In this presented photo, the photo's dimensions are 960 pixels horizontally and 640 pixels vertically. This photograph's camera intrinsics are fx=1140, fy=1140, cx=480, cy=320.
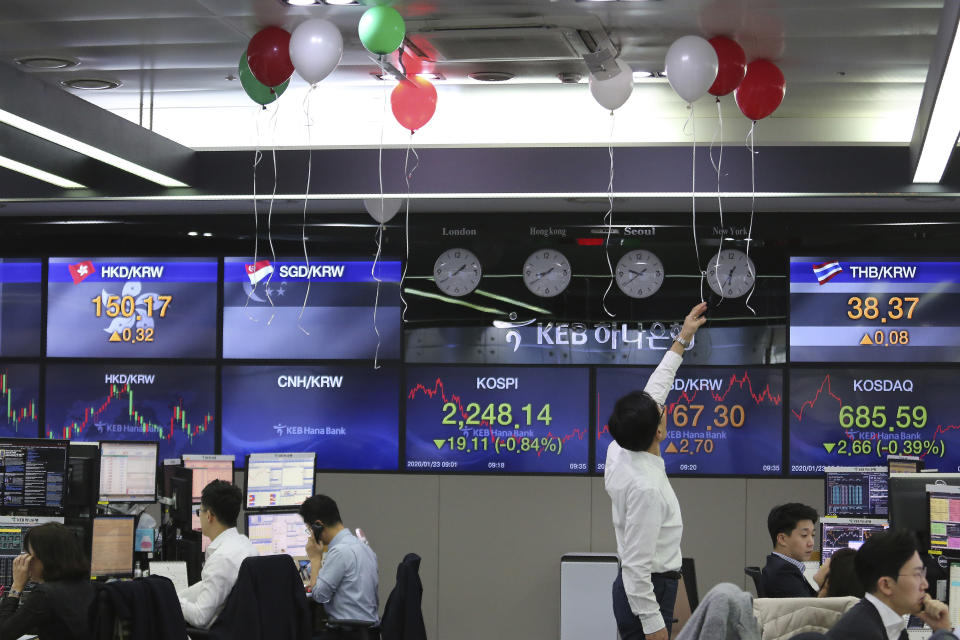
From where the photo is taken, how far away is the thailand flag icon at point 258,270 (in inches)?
301

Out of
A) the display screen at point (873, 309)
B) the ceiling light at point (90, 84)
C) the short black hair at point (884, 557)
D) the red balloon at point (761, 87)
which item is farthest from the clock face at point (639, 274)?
the short black hair at point (884, 557)

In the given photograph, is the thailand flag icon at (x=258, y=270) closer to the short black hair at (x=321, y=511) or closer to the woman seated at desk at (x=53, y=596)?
the short black hair at (x=321, y=511)

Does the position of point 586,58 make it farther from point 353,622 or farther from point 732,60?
point 353,622

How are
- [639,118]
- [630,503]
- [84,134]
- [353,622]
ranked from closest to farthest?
[630,503] < [353,622] < [84,134] < [639,118]

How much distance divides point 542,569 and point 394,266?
219 centimetres

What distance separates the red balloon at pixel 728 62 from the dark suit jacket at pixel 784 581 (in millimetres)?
2102

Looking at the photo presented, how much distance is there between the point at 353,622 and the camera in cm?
534

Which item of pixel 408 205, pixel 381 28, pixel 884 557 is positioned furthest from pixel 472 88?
pixel 884 557

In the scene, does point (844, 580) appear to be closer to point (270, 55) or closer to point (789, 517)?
point (789, 517)

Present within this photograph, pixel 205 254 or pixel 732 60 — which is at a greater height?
pixel 732 60

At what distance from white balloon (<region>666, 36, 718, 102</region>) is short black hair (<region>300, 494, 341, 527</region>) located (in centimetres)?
257

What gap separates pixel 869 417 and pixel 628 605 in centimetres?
398

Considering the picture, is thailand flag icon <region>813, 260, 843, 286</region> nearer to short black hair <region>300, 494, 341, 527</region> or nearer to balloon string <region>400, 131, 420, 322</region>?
balloon string <region>400, 131, 420, 322</region>

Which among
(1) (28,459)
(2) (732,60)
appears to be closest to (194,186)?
(1) (28,459)
